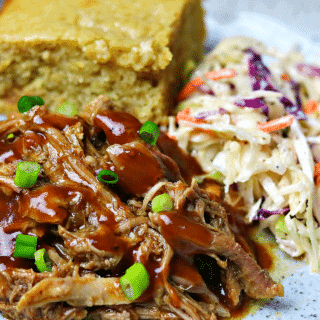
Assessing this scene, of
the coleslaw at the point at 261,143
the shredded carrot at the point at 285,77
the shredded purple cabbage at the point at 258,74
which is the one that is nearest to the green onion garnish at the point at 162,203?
the coleslaw at the point at 261,143

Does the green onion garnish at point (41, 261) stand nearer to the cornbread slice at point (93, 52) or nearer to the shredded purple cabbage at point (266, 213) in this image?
the shredded purple cabbage at point (266, 213)

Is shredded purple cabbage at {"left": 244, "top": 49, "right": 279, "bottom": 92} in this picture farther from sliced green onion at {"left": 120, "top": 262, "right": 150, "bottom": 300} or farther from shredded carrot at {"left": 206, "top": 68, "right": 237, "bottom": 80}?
sliced green onion at {"left": 120, "top": 262, "right": 150, "bottom": 300}

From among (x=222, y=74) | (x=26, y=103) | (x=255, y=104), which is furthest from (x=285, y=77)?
(x=26, y=103)

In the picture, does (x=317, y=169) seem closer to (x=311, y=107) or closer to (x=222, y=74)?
(x=311, y=107)

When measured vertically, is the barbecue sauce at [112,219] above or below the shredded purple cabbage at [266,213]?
above

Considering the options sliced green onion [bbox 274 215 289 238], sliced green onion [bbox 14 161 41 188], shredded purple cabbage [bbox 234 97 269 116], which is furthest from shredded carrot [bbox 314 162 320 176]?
sliced green onion [bbox 14 161 41 188]
